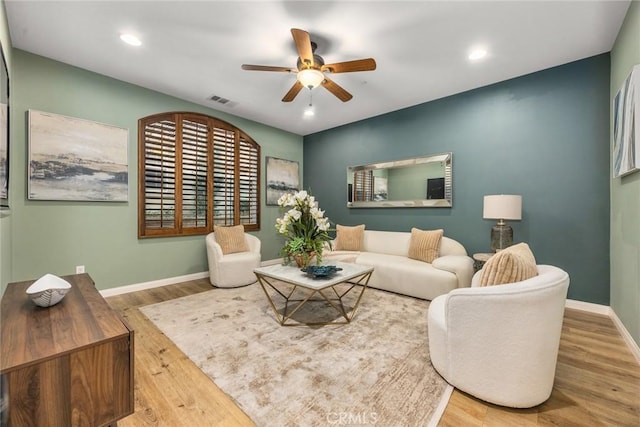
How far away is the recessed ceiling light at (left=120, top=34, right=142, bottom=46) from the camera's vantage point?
2.55 meters

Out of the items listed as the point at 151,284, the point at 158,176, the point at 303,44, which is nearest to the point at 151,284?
the point at 151,284

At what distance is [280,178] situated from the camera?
555 centimetres

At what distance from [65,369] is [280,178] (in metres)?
4.74

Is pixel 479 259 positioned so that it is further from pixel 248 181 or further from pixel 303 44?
pixel 248 181

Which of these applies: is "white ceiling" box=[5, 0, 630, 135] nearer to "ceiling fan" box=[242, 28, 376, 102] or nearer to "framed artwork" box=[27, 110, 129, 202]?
"ceiling fan" box=[242, 28, 376, 102]

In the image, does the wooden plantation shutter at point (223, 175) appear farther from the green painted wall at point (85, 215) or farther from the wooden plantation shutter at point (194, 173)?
the green painted wall at point (85, 215)

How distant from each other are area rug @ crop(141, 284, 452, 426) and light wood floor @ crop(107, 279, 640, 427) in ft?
0.31

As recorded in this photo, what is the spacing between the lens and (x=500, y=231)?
3172 mm

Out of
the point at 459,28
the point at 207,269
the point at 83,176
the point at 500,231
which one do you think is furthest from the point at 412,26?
the point at 207,269

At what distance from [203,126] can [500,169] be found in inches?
174

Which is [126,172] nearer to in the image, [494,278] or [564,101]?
[494,278]

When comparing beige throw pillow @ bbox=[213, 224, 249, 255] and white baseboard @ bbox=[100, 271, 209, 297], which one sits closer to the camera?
white baseboard @ bbox=[100, 271, 209, 297]

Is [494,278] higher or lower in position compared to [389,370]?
higher

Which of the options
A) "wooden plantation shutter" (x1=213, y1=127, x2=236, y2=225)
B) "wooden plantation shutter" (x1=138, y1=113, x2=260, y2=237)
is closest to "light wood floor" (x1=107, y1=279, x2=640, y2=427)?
"wooden plantation shutter" (x1=138, y1=113, x2=260, y2=237)
